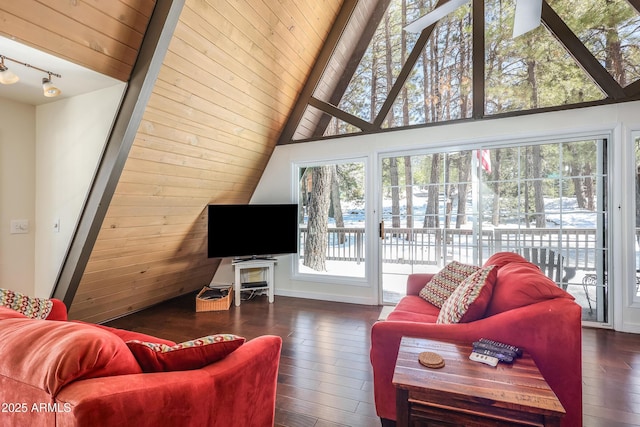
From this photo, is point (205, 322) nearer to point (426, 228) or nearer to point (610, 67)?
point (426, 228)

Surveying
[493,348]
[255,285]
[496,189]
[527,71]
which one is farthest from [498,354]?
[255,285]

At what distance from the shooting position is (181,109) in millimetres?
2537

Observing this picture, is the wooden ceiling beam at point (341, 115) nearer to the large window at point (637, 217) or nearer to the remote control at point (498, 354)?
the large window at point (637, 217)

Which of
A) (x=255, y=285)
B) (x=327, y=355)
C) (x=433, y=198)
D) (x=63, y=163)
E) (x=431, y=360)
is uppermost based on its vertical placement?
(x=63, y=163)

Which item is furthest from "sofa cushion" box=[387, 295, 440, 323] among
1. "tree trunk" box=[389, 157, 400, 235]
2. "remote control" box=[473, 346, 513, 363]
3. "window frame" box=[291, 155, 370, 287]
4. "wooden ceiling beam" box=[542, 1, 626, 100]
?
"wooden ceiling beam" box=[542, 1, 626, 100]

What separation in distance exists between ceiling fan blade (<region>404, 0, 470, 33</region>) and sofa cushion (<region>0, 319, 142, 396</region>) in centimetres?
249

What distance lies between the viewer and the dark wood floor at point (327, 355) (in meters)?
1.81

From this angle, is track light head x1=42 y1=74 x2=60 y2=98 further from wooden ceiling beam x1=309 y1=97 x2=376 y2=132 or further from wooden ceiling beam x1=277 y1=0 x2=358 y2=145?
wooden ceiling beam x1=309 y1=97 x2=376 y2=132

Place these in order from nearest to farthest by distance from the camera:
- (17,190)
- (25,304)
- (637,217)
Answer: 1. (25,304)
2. (17,190)
3. (637,217)

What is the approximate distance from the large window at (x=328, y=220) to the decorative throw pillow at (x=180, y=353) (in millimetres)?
3030

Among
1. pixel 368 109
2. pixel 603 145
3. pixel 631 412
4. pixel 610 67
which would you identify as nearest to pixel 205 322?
pixel 368 109

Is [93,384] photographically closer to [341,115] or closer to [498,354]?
[498,354]

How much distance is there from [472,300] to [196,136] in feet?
8.74

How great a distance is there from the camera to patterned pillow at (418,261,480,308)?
2431 mm
